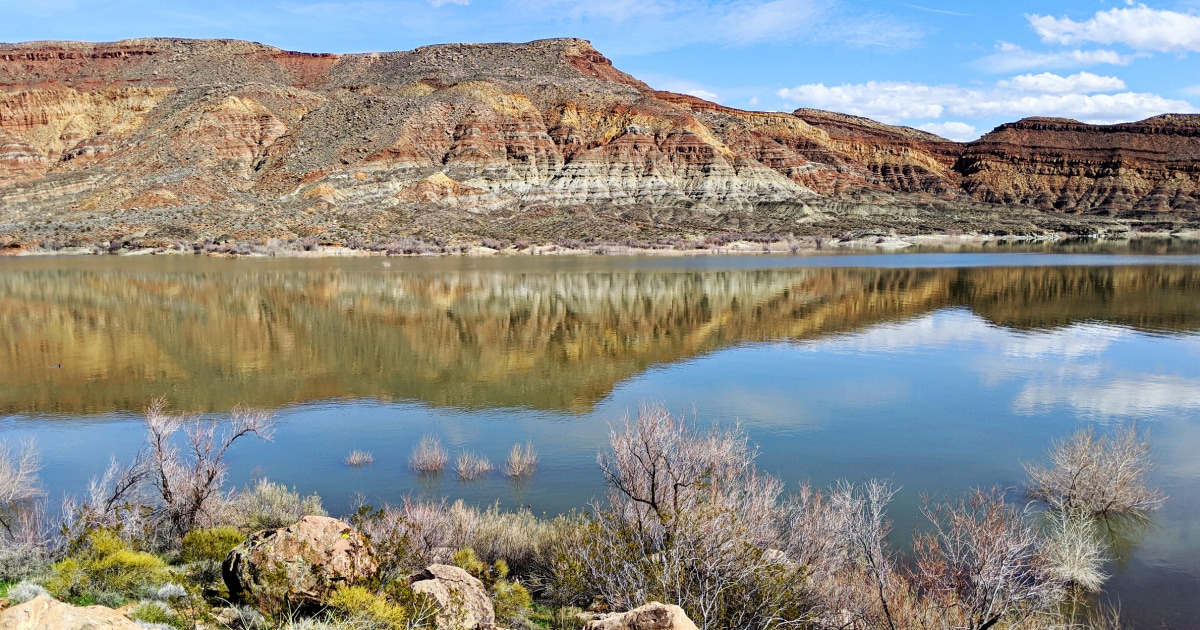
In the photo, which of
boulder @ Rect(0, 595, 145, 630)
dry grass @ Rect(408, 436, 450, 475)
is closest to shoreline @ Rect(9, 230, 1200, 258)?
dry grass @ Rect(408, 436, 450, 475)

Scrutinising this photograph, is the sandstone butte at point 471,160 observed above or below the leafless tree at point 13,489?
above

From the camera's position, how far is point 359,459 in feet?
46.9

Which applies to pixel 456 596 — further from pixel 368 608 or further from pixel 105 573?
pixel 105 573

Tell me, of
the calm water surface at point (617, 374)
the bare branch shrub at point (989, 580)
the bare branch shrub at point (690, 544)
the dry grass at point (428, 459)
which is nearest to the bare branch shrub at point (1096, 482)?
the calm water surface at point (617, 374)

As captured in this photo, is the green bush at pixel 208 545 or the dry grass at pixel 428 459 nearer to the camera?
the green bush at pixel 208 545

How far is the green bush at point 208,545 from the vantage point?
8844mm

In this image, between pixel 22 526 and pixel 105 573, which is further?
pixel 22 526

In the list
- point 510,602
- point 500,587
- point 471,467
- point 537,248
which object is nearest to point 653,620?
point 510,602

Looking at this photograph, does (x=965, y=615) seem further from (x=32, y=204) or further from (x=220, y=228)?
(x=32, y=204)

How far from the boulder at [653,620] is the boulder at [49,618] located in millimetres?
3497

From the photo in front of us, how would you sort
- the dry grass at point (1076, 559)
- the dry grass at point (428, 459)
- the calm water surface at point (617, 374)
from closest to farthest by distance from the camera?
the dry grass at point (1076, 559), the calm water surface at point (617, 374), the dry grass at point (428, 459)

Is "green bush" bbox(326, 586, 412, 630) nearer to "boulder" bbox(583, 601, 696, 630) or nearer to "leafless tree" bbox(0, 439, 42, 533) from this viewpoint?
"boulder" bbox(583, 601, 696, 630)

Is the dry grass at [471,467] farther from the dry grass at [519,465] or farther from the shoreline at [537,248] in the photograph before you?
the shoreline at [537,248]

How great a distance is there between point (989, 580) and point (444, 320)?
85.7 feet
